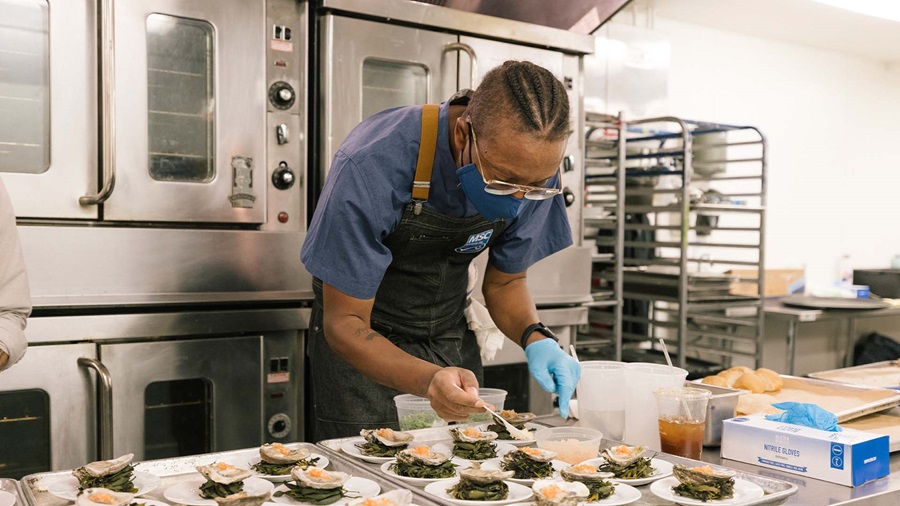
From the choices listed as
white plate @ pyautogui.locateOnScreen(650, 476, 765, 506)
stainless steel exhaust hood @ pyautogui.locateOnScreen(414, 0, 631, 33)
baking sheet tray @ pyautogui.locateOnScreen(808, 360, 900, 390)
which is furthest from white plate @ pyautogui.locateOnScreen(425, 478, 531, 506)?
stainless steel exhaust hood @ pyautogui.locateOnScreen(414, 0, 631, 33)

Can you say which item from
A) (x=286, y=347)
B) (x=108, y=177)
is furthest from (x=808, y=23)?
(x=108, y=177)

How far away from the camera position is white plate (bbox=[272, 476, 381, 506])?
141 centimetres

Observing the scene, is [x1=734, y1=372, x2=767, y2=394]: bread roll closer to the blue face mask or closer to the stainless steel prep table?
the blue face mask

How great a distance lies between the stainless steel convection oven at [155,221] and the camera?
7.80 ft

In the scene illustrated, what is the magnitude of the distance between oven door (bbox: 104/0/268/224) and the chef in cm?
70

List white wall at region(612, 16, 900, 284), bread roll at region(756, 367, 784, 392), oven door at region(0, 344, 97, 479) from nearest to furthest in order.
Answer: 1. bread roll at region(756, 367, 784, 392)
2. oven door at region(0, 344, 97, 479)
3. white wall at region(612, 16, 900, 284)

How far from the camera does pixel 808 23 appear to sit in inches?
237

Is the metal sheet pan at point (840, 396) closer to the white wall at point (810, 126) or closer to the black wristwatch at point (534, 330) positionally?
the black wristwatch at point (534, 330)

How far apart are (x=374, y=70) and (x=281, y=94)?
45cm

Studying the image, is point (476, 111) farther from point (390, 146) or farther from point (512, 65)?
point (390, 146)

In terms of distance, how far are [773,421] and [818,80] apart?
241 inches

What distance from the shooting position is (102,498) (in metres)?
1.30

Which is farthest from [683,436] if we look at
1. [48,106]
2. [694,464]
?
[48,106]

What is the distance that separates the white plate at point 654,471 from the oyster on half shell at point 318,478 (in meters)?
0.51
